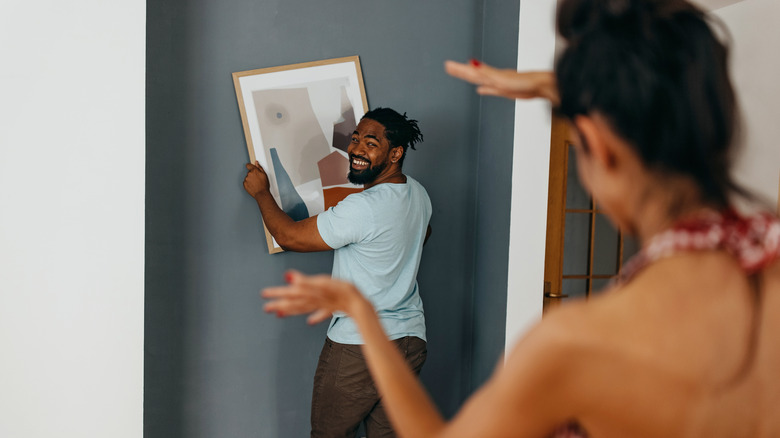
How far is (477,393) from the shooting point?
0.65 m

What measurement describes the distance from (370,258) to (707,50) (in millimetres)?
1711

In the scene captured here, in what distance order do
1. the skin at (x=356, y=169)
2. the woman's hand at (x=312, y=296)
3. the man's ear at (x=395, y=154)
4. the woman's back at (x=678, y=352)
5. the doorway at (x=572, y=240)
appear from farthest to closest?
the doorway at (x=572, y=240) → the man's ear at (x=395, y=154) → the skin at (x=356, y=169) → the woman's hand at (x=312, y=296) → the woman's back at (x=678, y=352)

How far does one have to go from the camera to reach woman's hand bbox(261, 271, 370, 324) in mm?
788

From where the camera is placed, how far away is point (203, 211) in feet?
8.21

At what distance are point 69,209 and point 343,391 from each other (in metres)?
1.22

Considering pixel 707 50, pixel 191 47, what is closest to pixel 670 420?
pixel 707 50

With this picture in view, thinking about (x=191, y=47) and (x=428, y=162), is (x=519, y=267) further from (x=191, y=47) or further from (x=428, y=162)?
(x=191, y=47)

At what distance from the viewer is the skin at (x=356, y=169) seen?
2.30 m

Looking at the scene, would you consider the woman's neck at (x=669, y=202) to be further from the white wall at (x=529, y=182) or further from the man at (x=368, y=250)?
the white wall at (x=529, y=182)

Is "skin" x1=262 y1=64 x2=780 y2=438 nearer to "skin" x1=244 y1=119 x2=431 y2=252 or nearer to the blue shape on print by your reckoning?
"skin" x1=244 y1=119 x2=431 y2=252

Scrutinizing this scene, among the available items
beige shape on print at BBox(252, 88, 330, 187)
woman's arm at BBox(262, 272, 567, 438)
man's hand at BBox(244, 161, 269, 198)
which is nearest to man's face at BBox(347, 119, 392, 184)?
beige shape on print at BBox(252, 88, 330, 187)

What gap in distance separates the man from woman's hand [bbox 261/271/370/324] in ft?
4.47

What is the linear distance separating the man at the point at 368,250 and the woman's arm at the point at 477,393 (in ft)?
4.52

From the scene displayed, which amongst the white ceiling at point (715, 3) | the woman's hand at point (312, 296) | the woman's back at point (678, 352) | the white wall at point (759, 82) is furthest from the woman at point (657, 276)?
the white ceiling at point (715, 3)
